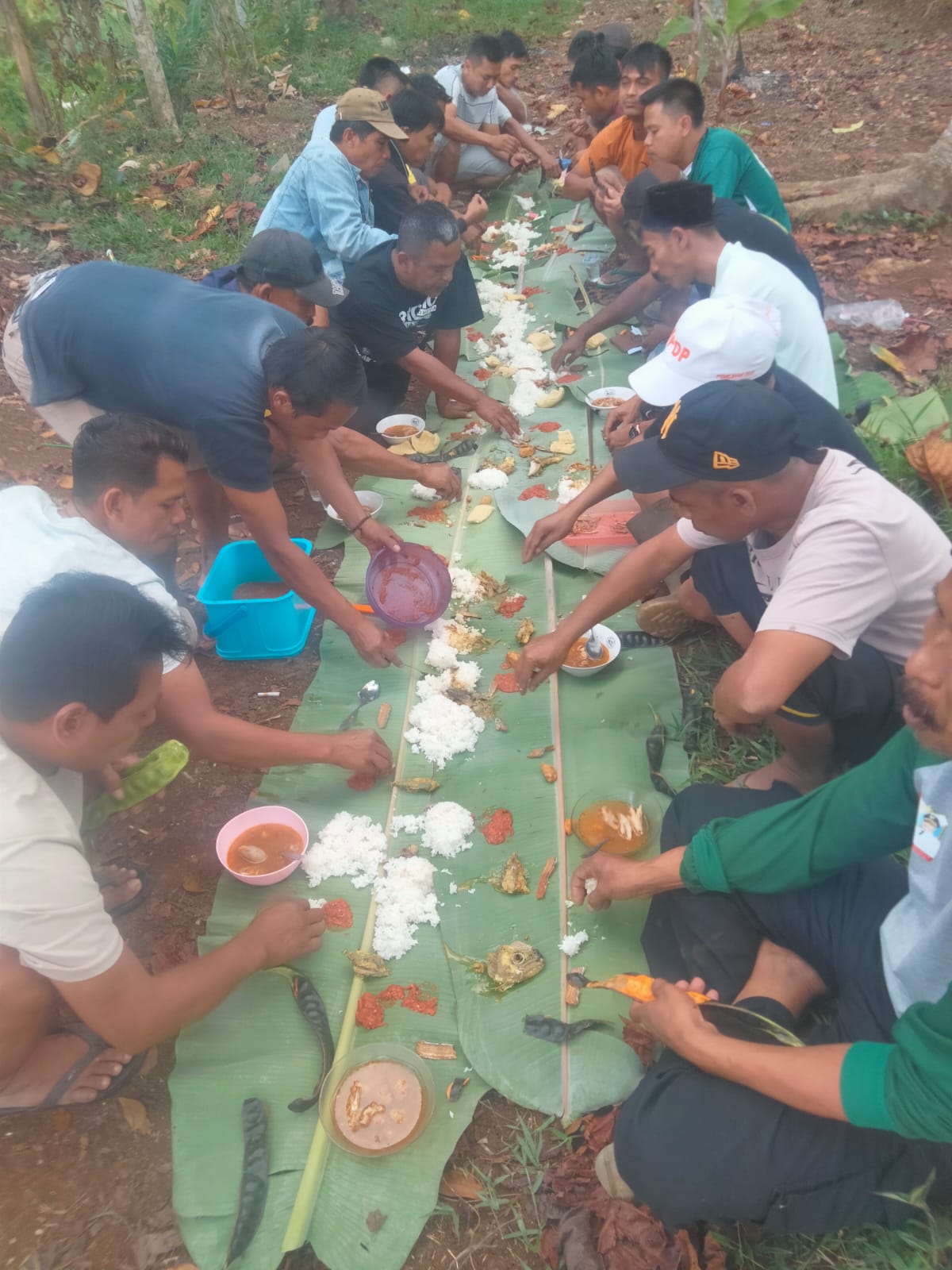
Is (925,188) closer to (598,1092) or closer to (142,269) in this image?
(142,269)

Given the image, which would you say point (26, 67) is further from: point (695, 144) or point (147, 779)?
point (147, 779)

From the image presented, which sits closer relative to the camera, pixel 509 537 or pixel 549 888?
pixel 549 888

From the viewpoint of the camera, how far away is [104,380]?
302 cm

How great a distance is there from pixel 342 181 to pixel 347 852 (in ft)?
12.0

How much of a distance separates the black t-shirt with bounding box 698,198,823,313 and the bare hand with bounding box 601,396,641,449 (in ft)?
2.60

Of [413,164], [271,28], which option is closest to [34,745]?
[413,164]

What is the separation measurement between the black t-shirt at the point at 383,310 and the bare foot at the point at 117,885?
107 inches

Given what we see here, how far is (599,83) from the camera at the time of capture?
5.62m

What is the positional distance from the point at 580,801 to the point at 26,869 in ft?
5.28

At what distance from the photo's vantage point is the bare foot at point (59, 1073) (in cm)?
209

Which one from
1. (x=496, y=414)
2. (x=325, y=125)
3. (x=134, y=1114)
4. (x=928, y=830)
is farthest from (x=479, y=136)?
(x=134, y=1114)

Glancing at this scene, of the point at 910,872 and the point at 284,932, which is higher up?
the point at 910,872

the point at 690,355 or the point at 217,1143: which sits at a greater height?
the point at 690,355

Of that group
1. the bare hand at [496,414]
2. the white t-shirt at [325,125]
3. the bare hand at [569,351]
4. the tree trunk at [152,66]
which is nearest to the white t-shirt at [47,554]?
the bare hand at [496,414]
